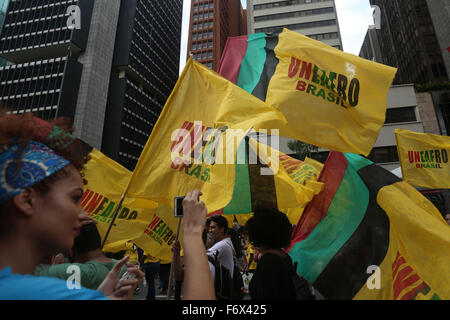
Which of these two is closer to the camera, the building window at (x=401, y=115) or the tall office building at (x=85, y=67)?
the building window at (x=401, y=115)

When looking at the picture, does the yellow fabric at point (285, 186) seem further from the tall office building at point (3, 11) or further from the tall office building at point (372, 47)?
the tall office building at point (3, 11)

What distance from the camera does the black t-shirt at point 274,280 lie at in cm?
178

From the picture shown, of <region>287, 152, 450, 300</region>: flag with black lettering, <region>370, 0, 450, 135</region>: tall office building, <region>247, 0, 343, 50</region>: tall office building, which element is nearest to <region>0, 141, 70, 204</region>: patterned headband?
<region>287, 152, 450, 300</region>: flag with black lettering

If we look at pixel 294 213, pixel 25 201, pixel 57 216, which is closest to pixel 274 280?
pixel 57 216

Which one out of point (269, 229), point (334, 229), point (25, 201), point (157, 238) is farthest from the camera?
point (157, 238)

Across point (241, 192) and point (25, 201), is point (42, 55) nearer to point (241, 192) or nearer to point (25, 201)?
point (241, 192)

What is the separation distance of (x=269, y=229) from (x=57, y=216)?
1.59 meters

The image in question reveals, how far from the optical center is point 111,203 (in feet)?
15.3

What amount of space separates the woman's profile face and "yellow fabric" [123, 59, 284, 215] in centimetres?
173

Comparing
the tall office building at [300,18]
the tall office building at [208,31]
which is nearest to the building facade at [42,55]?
the tall office building at [300,18]

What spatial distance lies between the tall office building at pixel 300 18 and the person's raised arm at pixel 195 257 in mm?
55774

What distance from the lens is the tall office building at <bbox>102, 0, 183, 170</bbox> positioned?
50.8 meters
